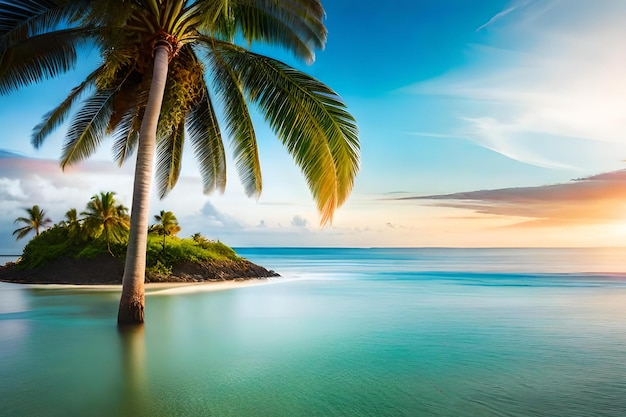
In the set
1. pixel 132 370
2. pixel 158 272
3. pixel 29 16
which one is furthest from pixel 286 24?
pixel 158 272

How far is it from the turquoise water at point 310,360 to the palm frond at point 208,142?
4055 mm

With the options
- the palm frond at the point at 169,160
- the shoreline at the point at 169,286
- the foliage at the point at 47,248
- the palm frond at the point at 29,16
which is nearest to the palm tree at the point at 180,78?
the palm frond at the point at 29,16

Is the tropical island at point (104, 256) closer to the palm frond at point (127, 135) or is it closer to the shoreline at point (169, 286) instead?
the shoreline at point (169, 286)

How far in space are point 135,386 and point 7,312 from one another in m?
10.1

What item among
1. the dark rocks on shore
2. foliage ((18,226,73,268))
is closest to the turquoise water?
the dark rocks on shore

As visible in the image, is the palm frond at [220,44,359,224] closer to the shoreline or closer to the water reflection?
the water reflection

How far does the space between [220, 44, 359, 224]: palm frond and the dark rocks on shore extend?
16.8 metres

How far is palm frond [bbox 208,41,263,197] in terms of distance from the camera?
12.4 m

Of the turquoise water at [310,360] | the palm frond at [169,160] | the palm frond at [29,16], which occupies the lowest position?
the turquoise water at [310,360]

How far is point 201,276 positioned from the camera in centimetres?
2670

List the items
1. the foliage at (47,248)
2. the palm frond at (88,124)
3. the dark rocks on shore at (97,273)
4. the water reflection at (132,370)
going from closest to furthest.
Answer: the water reflection at (132,370)
the palm frond at (88,124)
the dark rocks on shore at (97,273)
the foliage at (47,248)

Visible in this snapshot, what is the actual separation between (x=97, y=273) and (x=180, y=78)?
16200 mm

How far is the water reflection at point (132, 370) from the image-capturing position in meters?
5.86

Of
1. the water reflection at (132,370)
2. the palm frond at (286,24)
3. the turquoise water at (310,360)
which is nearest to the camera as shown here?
the water reflection at (132,370)
